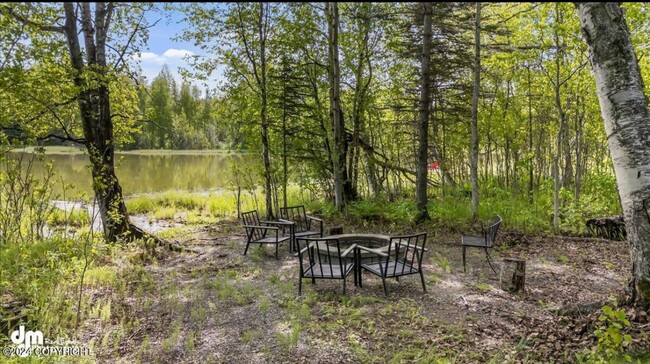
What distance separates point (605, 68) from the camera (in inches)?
106

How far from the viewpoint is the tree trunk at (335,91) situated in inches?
302

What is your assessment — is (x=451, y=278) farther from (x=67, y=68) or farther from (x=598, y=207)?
(x=67, y=68)

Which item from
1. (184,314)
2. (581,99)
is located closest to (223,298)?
(184,314)

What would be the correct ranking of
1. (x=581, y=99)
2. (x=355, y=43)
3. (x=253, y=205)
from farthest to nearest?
(x=253, y=205)
(x=355, y=43)
(x=581, y=99)

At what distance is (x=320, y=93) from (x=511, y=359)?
805 cm

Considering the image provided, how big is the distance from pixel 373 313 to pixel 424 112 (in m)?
4.77

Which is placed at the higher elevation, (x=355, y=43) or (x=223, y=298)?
(x=355, y=43)

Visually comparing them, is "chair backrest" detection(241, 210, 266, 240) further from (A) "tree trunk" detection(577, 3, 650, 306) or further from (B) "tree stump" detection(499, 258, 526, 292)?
(A) "tree trunk" detection(577, 3, 650, 306)

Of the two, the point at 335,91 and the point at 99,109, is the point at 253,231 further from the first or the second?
the point at 335,91

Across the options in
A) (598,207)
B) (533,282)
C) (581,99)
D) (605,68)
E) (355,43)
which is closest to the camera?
(605,68)
